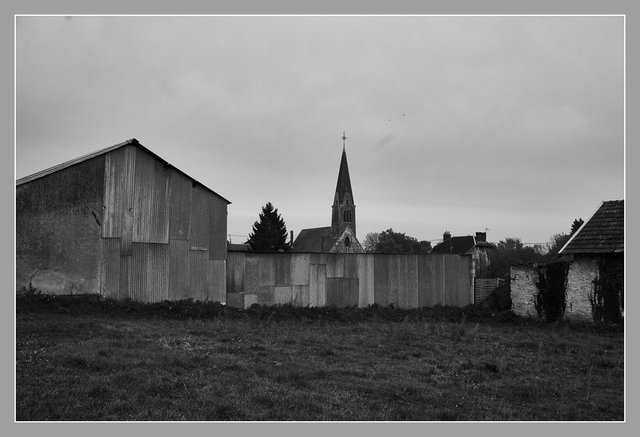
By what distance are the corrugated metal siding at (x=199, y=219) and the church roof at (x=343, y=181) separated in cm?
6202

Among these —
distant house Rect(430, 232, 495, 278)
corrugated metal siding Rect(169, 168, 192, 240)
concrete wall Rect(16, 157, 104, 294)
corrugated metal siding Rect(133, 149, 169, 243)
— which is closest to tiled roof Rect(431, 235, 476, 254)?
distant house Rect(430, 232, 495, 278)

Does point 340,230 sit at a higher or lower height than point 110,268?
higher

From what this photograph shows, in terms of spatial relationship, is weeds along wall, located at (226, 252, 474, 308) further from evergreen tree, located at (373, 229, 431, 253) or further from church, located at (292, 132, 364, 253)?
church, located at (292, 132, 364, 253)

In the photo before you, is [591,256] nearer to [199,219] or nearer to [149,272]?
[199,219]

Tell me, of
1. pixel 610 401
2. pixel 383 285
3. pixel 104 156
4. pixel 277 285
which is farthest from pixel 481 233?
pixel 610 401

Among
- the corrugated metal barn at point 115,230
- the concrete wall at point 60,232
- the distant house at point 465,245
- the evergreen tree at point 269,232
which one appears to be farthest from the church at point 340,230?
the concrete wall at point 60,232

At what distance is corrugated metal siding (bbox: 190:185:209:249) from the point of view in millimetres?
18344

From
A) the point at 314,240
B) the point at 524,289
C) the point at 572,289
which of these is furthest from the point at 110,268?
the point at 314,240

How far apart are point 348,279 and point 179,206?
22.9 ft

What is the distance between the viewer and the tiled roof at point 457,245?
157 ft

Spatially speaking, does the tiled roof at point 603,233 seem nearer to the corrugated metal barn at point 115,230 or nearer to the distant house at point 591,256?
the distant house at point 591,256

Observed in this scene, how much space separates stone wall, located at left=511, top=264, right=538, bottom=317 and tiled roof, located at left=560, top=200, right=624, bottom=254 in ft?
5.35

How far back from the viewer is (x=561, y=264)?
1858cm

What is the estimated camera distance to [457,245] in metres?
49.7
